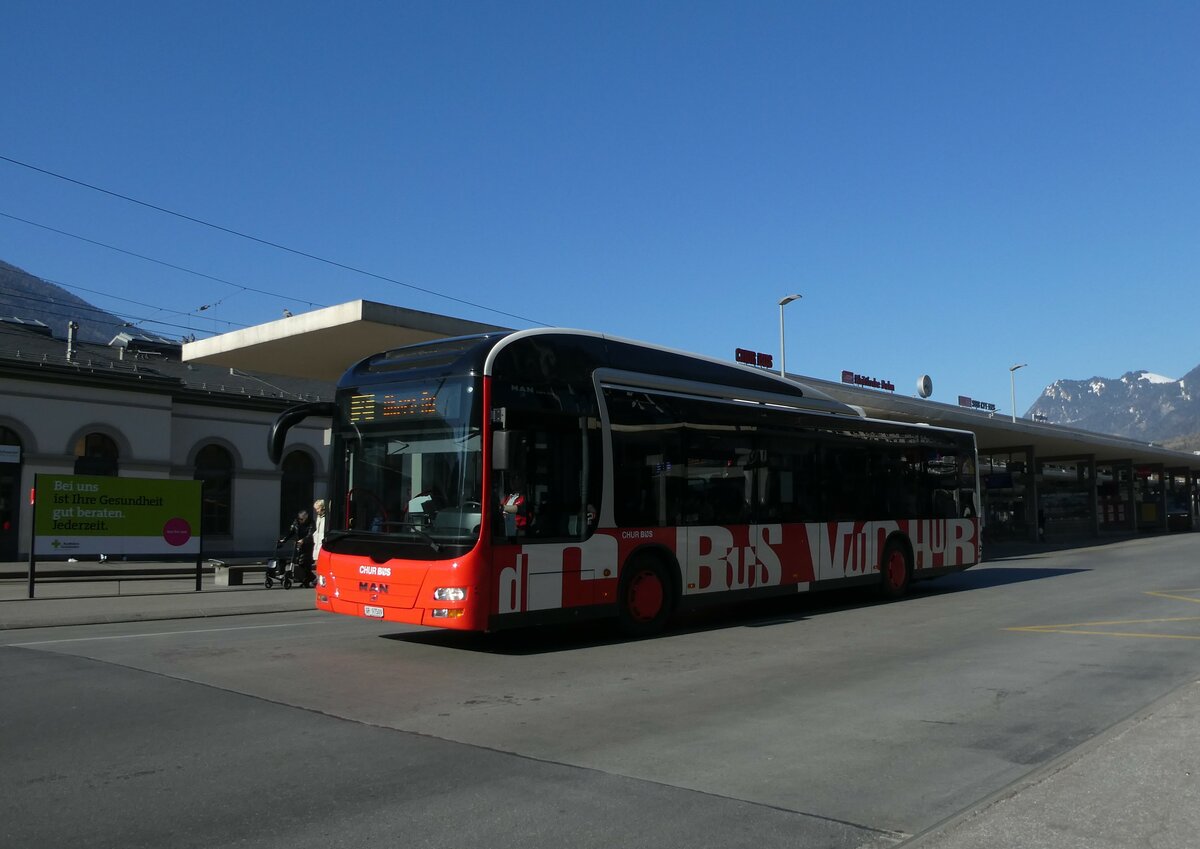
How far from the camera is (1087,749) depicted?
619 centimetres

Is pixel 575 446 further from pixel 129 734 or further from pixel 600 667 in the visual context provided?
pixel 129 734

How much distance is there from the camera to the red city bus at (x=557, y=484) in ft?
33.0

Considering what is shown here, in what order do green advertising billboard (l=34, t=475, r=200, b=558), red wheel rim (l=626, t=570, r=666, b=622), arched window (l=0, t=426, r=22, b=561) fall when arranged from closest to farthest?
red wheel rim (l=626, t=570, r=666, b=622), green advertising billboard (l=34, t=475, r=200, b=558), arched window (l=0, t=426, r=22, b=561)

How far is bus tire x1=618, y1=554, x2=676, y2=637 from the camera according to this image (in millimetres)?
11633

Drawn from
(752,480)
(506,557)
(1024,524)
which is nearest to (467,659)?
(506,557)

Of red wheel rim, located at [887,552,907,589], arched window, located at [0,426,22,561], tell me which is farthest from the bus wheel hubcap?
arched window, located at [0,426,22,561]

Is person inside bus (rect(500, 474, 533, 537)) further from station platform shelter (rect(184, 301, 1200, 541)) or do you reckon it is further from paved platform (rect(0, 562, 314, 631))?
station platform shelter (rect(184, 301, 1200, 541))

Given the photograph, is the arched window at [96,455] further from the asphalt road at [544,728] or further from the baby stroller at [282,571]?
the asphalt road at [544,728]

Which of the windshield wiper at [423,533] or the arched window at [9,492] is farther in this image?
the arched window at [9,492]

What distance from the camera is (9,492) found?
2630 centimetres

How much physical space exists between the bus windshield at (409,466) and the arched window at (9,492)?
63.7 feet

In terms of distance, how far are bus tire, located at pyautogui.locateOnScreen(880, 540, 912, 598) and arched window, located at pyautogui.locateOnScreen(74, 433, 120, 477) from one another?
22.0 meters

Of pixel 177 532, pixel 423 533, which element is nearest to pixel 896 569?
pixel 423 533

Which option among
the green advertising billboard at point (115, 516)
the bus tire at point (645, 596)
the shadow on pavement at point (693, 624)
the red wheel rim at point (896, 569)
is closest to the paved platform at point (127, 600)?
the green advertising billboard at point (115, 516)
